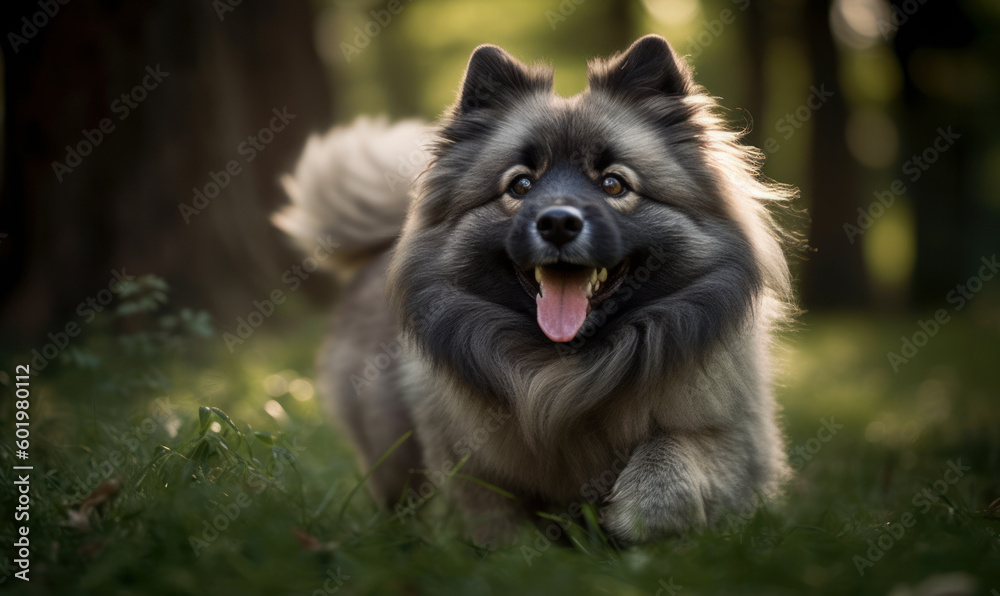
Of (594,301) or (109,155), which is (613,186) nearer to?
(594,301)

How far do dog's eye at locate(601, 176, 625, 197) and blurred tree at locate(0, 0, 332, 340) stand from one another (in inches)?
191

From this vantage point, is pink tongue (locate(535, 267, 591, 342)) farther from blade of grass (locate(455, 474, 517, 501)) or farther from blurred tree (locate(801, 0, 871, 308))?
blurred tree (locate(801, 0, 871, 308))

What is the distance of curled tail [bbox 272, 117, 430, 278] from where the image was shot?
500 centimetres

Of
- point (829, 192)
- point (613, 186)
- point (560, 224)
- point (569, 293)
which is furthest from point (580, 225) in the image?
point (829, 192)

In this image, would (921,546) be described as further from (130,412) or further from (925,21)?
(925,21)

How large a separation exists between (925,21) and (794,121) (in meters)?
3.19

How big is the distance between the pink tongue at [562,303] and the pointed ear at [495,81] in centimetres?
106

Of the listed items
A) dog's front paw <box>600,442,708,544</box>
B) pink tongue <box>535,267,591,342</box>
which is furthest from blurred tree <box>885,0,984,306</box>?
dog's front paw <box>600,442,708,544</box>

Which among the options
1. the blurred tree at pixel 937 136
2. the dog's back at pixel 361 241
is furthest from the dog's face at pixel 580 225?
the blurred tree at pixel 937 136

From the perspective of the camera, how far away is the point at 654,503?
9.54 ft

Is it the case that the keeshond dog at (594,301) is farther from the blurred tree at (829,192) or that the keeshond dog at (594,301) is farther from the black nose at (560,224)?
the blurred tree at (829,192)

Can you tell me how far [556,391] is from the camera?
130 inches

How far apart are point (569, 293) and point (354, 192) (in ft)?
7.49

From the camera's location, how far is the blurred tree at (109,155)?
6.54 metres
